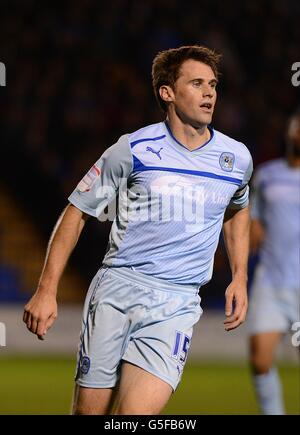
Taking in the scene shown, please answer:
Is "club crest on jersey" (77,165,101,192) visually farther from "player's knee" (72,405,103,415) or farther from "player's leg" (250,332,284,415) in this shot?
"player's leg" (250,332,284,415)

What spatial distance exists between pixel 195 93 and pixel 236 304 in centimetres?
106

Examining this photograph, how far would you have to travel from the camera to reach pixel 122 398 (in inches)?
210

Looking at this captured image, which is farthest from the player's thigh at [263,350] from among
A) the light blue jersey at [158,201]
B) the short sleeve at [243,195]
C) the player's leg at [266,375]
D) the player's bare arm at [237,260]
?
the light blue jersey at [158,201]

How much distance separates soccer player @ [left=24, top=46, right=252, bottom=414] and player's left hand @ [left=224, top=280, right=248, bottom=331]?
0.03 ft

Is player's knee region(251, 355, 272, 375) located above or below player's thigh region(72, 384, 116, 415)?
below

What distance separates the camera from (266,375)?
7949 mm

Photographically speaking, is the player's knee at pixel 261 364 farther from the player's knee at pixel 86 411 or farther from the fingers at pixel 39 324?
the fingers at pixel 39 324

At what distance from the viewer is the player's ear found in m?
5.80

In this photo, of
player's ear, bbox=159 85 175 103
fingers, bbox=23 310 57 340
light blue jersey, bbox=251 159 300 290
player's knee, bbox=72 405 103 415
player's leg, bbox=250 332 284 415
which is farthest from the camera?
light blue jersey, bbox=251 159 300 290

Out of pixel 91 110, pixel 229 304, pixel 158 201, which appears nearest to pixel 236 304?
pixel 229 304

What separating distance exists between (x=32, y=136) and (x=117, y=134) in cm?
112

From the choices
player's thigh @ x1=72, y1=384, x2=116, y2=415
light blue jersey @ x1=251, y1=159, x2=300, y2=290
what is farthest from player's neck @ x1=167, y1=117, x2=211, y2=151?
light blue jersey @ x1=251, y1=159, x2=300, y2=290

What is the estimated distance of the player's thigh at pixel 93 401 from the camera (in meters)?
5.47

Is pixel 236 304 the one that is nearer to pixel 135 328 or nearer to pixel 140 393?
pixel 135 328
